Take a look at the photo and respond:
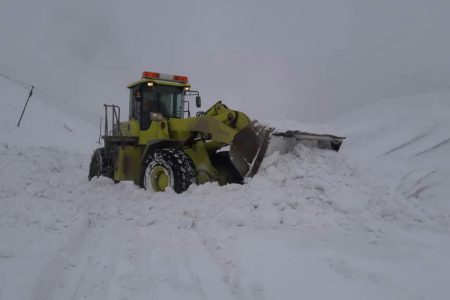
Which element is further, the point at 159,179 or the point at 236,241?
the point at 159,179

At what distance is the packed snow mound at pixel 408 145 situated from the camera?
948cm

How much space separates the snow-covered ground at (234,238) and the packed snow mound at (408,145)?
0.64 metres

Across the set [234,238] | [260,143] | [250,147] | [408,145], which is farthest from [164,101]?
[408,145]

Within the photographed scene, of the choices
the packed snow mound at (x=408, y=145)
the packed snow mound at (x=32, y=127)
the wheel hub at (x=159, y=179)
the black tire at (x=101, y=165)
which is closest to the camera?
the wheel hub at (x=159, y=179)

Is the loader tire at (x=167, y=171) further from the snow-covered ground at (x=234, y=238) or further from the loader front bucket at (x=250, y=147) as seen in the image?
the loader front bucket at (x=250, y=147)

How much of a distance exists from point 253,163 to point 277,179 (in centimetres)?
72

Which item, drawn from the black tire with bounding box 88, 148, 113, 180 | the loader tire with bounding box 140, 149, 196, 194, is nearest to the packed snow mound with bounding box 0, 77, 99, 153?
the black tire with bounding box 88, 148, 113, 180

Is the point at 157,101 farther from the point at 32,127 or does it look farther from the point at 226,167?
the point at 32,127

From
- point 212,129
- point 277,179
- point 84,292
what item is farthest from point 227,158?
point 84,292

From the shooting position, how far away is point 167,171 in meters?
7.64

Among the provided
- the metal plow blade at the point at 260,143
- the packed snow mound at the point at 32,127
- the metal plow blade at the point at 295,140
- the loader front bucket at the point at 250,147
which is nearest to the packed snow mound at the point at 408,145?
the metal plow blade at the point at 295,140

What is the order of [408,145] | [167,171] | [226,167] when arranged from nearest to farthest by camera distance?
[167,171] < [226,167] < [408,145]

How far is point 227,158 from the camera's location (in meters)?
8.44

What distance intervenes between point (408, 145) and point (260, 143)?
688cm
